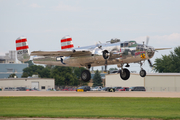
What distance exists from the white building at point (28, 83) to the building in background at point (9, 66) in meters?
67.9

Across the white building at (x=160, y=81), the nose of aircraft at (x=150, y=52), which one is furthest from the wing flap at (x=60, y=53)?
the white building at (x=160, y=81)

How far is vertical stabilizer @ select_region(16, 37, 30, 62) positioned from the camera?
170ft

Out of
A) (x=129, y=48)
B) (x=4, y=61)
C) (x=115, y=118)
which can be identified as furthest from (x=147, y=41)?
(x=4, y=61)

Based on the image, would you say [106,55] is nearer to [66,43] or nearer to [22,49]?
[22,49]

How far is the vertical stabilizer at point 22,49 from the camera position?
51812 mm

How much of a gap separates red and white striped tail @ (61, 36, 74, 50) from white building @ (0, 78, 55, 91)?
44779 mm

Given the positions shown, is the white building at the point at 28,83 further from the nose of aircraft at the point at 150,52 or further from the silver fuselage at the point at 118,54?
the nose of aircraft at the point at 150,52

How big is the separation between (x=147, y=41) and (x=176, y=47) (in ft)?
354

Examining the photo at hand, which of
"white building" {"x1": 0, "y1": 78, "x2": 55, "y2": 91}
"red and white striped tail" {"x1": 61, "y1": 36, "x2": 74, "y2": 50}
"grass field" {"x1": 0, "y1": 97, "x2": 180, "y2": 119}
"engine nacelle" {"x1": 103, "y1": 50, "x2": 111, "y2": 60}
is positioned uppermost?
"red and white striped tail" {"x1": 61, "y1": 36, "x2": 74, "y2": 50}

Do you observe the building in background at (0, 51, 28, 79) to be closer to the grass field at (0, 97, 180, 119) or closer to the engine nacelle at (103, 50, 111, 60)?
the engine nacelle at (103, 50, 111, 60)

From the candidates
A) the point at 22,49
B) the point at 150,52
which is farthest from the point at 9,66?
the point at 150,52

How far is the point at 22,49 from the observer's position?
2084 inches

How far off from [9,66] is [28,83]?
237 ft

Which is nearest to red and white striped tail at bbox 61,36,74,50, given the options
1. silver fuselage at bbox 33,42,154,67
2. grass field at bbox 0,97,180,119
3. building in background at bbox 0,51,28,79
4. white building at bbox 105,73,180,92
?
silver fuselage at bbox 33,42,154,67
